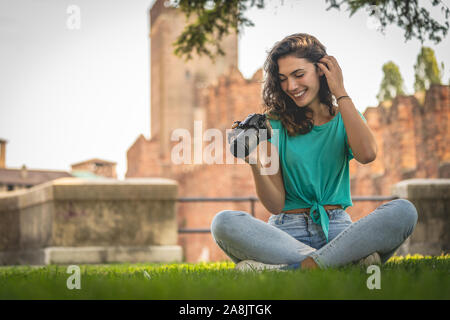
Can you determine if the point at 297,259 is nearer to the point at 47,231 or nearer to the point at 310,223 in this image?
the point at 310,223

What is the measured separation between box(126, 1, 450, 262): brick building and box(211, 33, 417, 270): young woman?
4398 millimetres

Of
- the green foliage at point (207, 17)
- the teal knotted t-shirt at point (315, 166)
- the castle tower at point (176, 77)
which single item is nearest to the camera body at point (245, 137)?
the teal knotted t-shirt at point (315, 166)

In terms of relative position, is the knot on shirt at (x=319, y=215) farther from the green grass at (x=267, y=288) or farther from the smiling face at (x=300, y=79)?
the smiling face at (x=300, y=79)

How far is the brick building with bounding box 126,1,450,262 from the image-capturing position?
47.5 feet

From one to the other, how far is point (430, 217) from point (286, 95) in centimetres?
390

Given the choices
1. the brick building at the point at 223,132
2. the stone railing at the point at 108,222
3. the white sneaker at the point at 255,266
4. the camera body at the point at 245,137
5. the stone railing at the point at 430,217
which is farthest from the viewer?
the brick building at the point at 223,132

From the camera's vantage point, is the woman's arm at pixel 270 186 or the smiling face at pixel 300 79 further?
the smiling face at pixel 300 79

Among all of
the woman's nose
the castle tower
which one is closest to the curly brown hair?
the woman's nose

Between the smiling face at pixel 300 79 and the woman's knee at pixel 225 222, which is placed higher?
the smiling face at pixel 300 79

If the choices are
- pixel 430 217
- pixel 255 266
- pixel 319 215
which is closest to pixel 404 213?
pixel 319 215

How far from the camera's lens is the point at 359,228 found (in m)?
2.58

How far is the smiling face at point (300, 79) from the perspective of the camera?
110 inches

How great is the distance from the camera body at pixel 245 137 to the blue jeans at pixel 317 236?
0.35m

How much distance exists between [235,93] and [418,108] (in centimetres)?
1101
